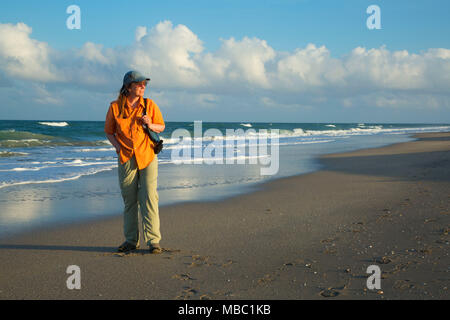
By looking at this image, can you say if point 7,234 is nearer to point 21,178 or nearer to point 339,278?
point 339,278

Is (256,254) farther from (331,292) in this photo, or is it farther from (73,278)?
(73,278)

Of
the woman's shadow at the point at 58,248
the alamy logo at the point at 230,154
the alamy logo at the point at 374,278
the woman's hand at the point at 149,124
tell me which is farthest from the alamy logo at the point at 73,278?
the alamy logo at the point at 230,154

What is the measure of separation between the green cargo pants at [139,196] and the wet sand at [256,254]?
0.80ft

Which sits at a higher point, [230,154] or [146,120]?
[146,120]

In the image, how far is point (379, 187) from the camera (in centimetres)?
908

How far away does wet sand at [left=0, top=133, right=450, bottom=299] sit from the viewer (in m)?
3.50

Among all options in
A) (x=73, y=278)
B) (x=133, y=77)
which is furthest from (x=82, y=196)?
(x=73, y=278)

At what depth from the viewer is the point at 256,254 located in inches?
178

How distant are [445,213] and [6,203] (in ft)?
24.7

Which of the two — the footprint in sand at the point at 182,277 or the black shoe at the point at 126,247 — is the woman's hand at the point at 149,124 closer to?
the black shoe at the point at 126,247

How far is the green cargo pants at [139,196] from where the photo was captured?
15.1 ft

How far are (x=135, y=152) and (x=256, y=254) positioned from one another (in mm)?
1789

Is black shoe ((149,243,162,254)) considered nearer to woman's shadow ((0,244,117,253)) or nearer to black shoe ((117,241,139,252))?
black shoe ((117,241,139,252))
